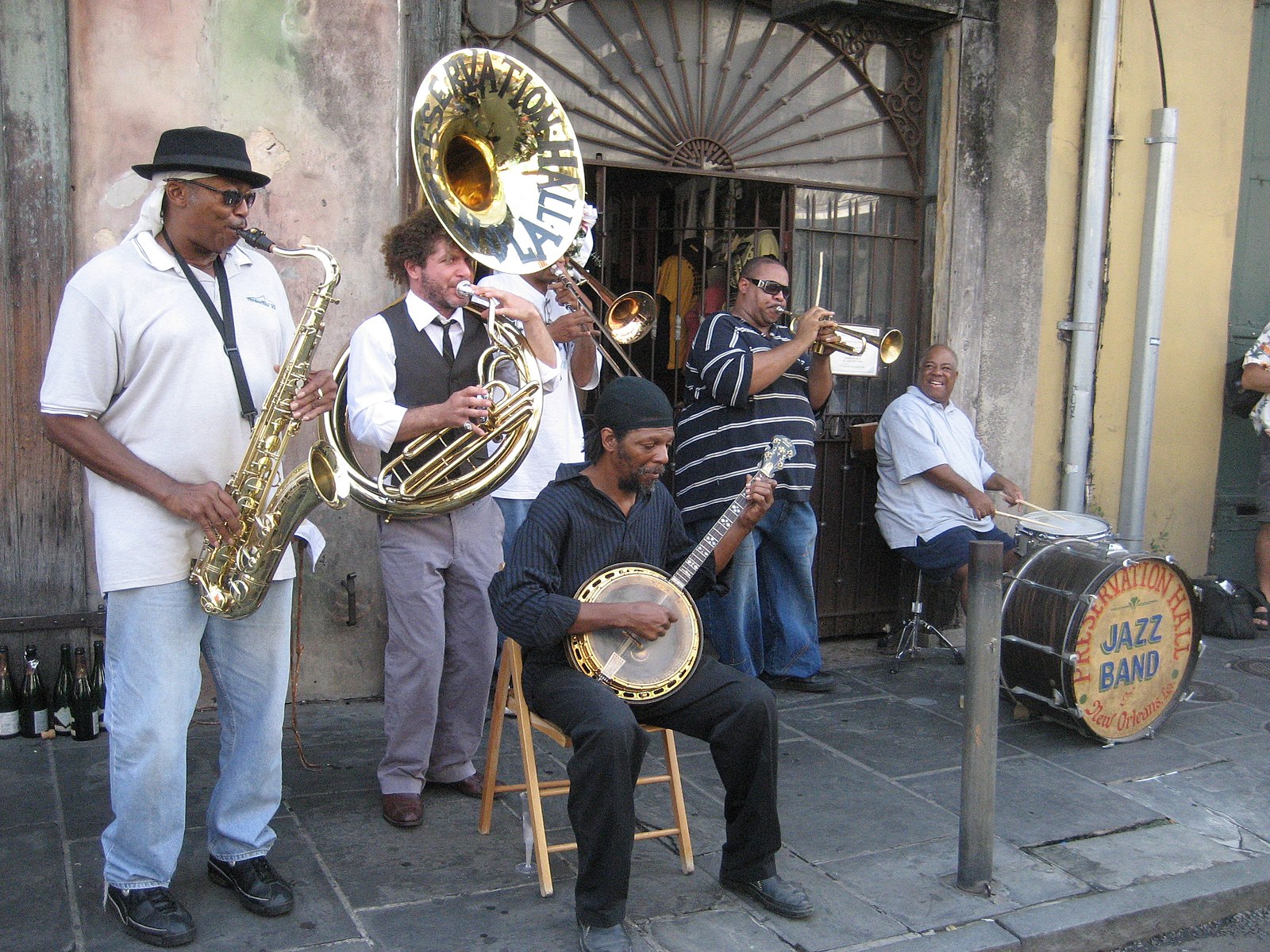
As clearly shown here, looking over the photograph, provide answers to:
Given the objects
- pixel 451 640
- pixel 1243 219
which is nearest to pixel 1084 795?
pixel 451 640

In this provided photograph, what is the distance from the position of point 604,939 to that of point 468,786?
1150 mm

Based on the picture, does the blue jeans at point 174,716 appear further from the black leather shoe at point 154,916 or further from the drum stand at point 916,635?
the drum stand at point 916,635

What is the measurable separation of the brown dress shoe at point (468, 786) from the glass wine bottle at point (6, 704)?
167 centimetres

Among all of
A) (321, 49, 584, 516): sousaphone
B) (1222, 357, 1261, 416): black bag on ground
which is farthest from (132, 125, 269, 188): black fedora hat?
(1222, 357, 1261, 416): black bag on ground

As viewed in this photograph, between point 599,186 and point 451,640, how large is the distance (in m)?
2.48

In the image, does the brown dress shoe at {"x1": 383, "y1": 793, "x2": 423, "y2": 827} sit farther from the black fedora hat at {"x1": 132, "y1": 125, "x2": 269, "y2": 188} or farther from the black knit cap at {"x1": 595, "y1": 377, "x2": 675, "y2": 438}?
the black fedora hat at {"x1": 132, "y1": 125, "x2": 269, "y2": 188}

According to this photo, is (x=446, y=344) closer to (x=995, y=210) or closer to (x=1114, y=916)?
(x=1114, y=916)

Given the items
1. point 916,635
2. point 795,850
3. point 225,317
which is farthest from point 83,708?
point 916,635

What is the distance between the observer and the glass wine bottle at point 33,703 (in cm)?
436

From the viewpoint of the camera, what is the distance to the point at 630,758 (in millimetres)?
3002

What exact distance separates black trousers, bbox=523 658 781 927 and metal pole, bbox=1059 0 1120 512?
158 inches

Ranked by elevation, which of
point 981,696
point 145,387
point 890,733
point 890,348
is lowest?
point 890,733

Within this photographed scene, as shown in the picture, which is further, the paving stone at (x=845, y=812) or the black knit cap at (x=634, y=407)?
the paving stone at (x=845, y=812)

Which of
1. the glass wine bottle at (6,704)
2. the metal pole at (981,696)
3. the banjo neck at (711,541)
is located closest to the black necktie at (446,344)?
the banjo neck at (711,541)
